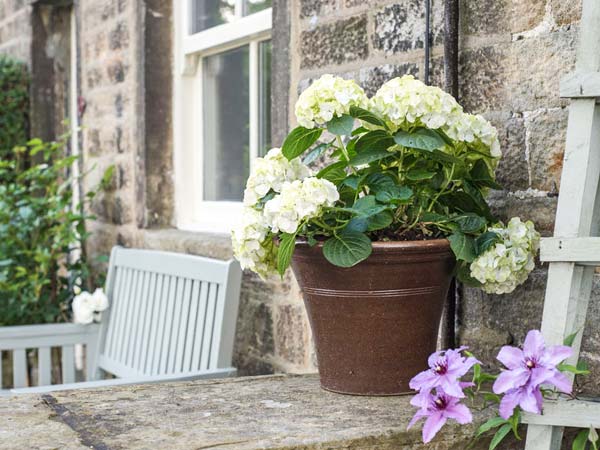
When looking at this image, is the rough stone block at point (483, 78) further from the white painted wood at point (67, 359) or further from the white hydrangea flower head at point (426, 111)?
the white painted wood at point (67, 359)

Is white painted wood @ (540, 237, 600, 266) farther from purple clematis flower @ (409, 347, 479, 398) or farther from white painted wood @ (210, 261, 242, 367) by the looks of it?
white painted wood @ (210, 261, 242, 367)

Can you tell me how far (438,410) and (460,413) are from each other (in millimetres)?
47

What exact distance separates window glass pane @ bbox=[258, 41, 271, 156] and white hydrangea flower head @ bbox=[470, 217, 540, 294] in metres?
1.55

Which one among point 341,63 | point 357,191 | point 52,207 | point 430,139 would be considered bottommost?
point 52,207

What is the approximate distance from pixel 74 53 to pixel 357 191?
420cm

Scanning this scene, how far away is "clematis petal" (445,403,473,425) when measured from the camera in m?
1.59

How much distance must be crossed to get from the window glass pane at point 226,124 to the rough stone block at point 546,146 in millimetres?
1669

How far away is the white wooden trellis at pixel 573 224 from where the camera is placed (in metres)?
1.66

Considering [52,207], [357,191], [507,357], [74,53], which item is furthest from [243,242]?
[74,53]

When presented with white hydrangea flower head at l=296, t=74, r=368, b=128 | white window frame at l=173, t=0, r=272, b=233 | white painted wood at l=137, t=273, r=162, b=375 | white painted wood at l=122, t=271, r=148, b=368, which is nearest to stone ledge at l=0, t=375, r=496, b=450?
white hydrangea flower head at l=296, t=74, r=368, b=128

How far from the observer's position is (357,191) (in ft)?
6.44

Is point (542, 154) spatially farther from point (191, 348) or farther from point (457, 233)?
point (191, 348)

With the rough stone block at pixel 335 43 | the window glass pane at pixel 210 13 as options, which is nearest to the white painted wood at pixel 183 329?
the rough stone block at pixel 335 43

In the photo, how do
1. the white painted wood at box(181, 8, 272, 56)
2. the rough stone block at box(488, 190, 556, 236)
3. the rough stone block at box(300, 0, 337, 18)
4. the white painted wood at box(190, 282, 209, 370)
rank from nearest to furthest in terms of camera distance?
the rough stone block at box(488, 190, 556, 236) < the rough stone block at box(300, 0, 337, 18) < the white painted wood at box(190, 282, 209, 370) < the white painted wood at box(181, 8, 272, 56)
